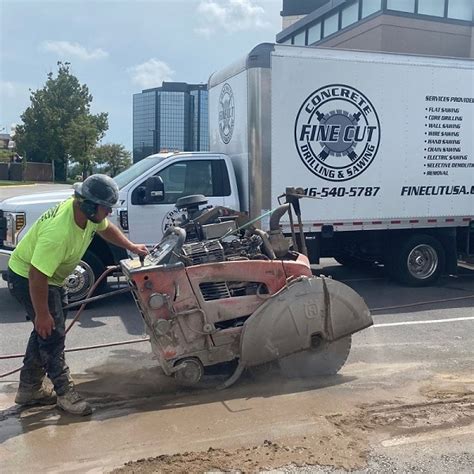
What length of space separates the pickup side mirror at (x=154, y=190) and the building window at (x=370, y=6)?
16973mm

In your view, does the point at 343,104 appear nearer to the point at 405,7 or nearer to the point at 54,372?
the point at 54,372

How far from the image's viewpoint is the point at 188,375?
4.71 meters

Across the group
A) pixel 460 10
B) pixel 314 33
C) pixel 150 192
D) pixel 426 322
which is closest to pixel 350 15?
pixel 314 33

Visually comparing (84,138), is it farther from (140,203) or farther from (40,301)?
(40,301)

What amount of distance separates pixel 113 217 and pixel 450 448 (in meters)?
5.33

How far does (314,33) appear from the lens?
26484 millimetres

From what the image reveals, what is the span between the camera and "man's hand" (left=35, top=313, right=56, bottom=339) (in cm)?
417

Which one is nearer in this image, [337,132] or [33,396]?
[33,396]

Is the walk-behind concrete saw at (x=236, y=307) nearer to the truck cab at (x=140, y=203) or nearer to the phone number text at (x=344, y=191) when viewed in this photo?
the truck cab at (x=140, y=203)

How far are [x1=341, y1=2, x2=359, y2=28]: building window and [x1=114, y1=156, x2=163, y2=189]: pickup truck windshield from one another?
57.7ft

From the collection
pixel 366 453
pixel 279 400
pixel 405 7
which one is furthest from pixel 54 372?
pixel 405 7

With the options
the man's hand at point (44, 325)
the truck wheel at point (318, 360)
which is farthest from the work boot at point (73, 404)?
the truck wheel at point (318, 360)

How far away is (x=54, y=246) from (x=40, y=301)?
0.40 m

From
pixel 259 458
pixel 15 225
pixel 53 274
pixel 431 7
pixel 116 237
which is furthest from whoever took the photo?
pixel 431 7
